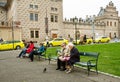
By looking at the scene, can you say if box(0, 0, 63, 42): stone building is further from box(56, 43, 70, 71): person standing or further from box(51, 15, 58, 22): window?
box(56, 43, 70, 71): person standing

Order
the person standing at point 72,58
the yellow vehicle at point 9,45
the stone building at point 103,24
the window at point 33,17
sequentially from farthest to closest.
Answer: the stone building at point 103,24 < the window at point 33,17 < the yellow vehicle at point 9,45 < the person standing at point 72,58

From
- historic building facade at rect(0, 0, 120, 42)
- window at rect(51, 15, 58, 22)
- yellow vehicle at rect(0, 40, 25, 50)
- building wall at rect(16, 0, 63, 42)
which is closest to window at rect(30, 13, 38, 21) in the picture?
historic building facade at rect(0, 0, 120, 42)

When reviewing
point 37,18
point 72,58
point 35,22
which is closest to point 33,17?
point 37,18

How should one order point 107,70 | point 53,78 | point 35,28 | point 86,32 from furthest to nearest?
point 86,32, point 35,28, point 107,70, point 53,78

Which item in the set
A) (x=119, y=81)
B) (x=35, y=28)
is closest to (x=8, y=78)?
(x=119, y=81)

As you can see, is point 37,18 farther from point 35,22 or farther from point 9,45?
point 9,45

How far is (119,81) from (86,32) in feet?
191

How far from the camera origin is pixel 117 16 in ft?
255

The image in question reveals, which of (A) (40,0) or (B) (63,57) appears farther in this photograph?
(A) (40,0)

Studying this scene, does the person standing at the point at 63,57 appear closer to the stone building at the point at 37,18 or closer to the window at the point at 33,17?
the stone building at the point at 37,18

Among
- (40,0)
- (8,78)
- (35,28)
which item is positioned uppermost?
(40,0)

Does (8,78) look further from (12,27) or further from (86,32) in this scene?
(86,32)

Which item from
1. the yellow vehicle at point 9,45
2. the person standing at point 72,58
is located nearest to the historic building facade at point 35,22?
the yellow vehicle at point 9,45

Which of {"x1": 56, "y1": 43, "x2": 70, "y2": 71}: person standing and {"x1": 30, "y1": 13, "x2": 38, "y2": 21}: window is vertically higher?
{"x1": 30, "y1": 13, "x2": 38, "y2": 21}: window
